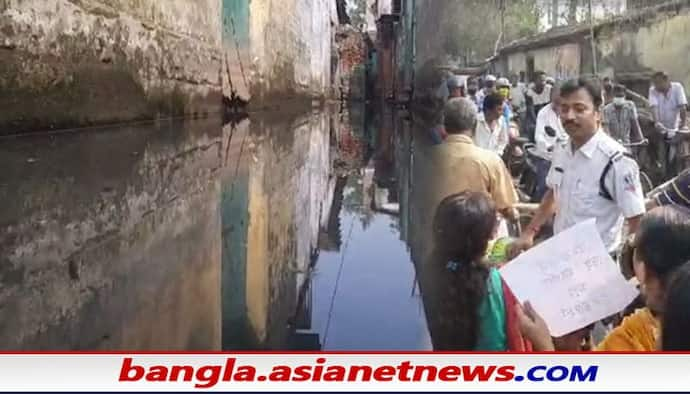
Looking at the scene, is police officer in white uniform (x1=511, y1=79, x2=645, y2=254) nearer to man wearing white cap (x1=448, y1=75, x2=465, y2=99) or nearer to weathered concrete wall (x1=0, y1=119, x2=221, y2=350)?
weathered concrete wall (x1=0, y1=119, x2=221, y2=350)

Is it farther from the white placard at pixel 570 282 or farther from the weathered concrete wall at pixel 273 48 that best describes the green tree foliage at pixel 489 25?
the weathered concrete wall at pixel 273 48

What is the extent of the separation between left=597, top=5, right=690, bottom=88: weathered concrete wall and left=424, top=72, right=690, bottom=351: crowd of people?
0.12 m

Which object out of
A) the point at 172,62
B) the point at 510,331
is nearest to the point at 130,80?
the point at 172,62

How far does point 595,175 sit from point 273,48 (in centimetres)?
1463

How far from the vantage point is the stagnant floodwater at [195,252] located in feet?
6.93

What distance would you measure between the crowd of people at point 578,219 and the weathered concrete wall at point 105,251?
0.59 metres

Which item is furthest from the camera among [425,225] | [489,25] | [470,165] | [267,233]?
[489,25]

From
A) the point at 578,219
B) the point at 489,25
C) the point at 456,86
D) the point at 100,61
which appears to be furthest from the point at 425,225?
the point at 100,61

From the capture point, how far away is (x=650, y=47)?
369cm

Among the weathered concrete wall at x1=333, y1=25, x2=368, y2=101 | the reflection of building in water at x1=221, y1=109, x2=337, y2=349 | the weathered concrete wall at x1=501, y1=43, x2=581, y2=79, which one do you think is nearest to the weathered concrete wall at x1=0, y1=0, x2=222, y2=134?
the reflection of building in water at x1=221, y1=109, x2=337, y2=349

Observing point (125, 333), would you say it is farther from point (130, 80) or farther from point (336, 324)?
point (130, 80)

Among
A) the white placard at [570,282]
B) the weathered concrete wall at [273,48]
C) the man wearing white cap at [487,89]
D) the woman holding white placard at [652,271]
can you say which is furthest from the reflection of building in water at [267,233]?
the weathered concrete wall at [273,48]

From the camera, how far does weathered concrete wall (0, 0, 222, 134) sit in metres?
5.56

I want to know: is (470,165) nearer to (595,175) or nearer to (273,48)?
(595,175)
